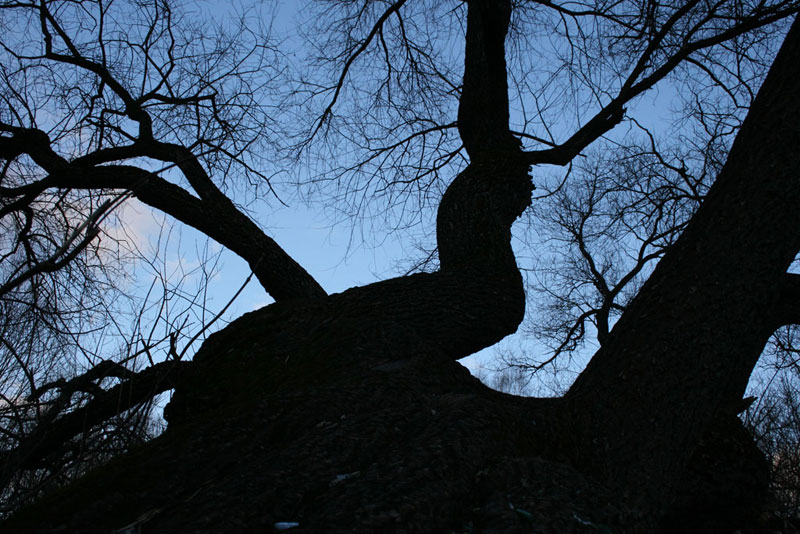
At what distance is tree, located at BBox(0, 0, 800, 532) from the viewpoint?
1.65 meters

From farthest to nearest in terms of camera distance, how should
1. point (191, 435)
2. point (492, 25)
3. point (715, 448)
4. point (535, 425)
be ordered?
point (492, 25), point (715, 448), point (535, 425), point (191, 435)

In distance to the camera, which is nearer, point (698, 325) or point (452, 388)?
point (698, 325)

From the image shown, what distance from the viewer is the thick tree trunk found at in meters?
2.12

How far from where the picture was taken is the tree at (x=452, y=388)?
165 cm

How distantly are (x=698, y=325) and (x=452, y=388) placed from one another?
3.70ft

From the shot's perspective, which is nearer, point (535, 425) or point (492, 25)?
point (535, 425)

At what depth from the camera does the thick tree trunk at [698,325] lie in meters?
2.12

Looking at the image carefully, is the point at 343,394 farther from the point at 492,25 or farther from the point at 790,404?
→ the point at 790,404

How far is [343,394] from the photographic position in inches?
91.7

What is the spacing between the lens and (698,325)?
7.36 ft

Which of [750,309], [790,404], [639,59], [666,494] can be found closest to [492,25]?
[639,59]

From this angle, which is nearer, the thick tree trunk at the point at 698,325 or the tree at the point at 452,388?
the tree at the point at 452,388

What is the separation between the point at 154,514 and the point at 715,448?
232 centimetres

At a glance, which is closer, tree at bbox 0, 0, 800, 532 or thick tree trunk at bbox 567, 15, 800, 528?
tree at bbox 0, 0, 800, 532
